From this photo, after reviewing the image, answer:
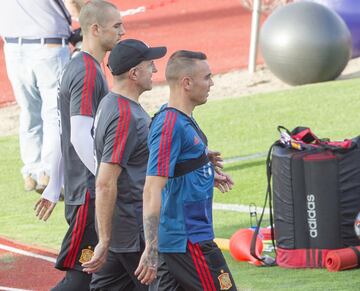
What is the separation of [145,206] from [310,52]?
32.7 feet

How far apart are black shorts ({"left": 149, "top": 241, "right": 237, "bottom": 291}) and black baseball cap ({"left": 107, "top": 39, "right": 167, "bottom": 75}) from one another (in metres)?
1.18

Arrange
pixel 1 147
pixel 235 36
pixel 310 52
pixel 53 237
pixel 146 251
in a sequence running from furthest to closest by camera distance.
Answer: pixel 235 36, pixel 310 52, pixel 1 147, pixel 53 237, pixel 146 251

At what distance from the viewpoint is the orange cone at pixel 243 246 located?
8680 mm

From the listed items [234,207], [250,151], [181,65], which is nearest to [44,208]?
[181,65]

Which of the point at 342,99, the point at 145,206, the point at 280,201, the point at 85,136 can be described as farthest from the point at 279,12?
the point at 145,206

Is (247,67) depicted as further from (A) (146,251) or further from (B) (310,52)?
(A) (146,251)

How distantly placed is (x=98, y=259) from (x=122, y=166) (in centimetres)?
56

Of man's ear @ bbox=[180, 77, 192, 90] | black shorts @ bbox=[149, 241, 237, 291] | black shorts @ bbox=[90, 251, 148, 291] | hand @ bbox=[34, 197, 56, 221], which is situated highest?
man's ear @ bbox=[180, 77, 192, 90]

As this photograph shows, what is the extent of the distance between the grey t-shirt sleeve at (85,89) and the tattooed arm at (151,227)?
1.18m

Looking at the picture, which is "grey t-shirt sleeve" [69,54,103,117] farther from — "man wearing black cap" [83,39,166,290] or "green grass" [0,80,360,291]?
"green grass" [0,80,360,291]

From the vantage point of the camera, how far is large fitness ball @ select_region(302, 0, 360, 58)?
17422mm

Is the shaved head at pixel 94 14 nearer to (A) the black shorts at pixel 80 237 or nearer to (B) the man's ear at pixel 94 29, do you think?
(B) the man's ear at pixel 94 29

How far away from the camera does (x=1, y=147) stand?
14.3m

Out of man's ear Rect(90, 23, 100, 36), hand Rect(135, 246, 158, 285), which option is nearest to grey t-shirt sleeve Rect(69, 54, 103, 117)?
man's ear Rect(90, 23, 100, 36)
